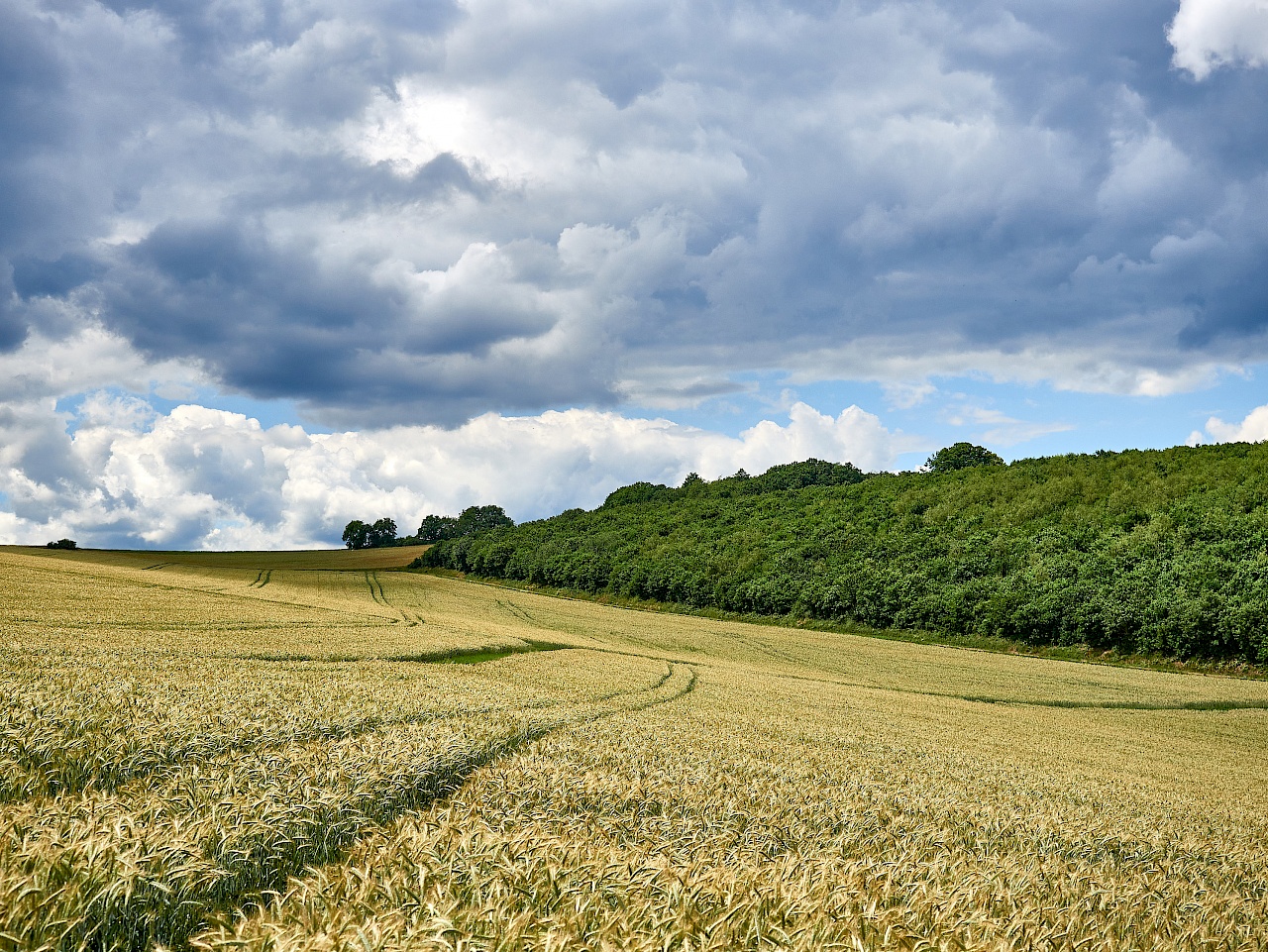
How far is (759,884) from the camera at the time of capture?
13.2ft

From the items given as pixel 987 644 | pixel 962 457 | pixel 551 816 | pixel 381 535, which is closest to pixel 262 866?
pixel 551 816

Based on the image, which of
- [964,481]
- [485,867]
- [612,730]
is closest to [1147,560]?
[964,481]

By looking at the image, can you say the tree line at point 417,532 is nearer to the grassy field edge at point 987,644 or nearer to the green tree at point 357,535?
the green tree at point 357,535

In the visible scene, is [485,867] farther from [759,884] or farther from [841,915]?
[841,915]

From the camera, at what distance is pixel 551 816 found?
6191mm

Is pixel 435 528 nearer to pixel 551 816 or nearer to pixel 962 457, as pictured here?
pixel 962 457

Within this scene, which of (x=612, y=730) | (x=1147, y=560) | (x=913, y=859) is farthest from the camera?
(x=1147, y=560)

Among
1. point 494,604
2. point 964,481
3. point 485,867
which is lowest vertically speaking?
point 494,604

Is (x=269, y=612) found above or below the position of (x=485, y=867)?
below

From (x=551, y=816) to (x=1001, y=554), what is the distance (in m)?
60.0

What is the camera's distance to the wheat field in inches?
136

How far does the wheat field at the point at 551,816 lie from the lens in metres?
3.45

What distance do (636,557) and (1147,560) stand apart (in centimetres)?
4827

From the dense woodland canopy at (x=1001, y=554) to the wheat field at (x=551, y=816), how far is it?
3020 centimetres
